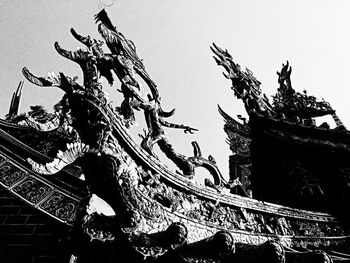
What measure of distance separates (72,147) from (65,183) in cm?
299

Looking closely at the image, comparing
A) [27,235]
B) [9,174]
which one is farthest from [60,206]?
[9,174]

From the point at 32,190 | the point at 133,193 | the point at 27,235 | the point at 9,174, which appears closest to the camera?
the point at 133,193

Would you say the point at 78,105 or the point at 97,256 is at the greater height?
the point at 78,105

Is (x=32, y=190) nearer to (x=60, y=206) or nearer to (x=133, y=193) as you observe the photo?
(x=60, y=206)

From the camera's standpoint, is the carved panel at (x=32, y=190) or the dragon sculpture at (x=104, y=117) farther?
the carved panel at (x=32, y=190)

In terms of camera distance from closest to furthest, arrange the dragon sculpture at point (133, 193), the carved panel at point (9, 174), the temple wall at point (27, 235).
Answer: the dragon sculpture at point (133, 193)
the temple wall at point (27, 235)
the carved panel at point (9, 174)

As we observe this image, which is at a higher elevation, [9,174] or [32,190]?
[9,174]

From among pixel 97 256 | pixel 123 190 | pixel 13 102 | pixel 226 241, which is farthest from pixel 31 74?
pixel 13 102

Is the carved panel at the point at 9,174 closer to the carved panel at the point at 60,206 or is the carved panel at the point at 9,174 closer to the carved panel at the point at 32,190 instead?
the carved panel at the point at 32,190

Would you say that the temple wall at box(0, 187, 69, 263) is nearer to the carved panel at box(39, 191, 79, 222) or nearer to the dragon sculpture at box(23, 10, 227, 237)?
the carved panel at box(39, 191, 79, 222)

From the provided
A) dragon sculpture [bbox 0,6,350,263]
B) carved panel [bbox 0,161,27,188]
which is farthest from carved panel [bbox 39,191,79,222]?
carved panel [bbox 0,161,27,188]

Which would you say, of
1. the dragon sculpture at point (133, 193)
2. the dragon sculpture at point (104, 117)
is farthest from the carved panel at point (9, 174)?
the dragon sculpture at point (104, 117)

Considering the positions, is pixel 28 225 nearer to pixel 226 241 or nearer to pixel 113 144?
pixel 113 144

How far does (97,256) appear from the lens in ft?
9.49
